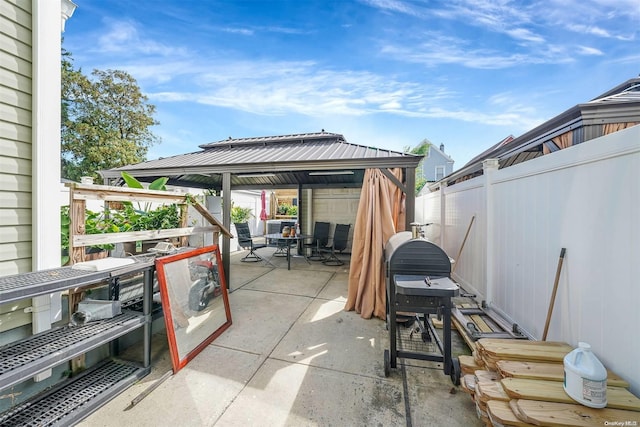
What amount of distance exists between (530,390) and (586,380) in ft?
0.92

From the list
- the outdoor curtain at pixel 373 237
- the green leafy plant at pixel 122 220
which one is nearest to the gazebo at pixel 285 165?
the outdoor curtain at pixel 373 237

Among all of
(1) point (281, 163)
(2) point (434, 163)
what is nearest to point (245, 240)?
(1) point (281, 163)

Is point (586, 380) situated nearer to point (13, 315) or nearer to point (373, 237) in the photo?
point (373, 237)

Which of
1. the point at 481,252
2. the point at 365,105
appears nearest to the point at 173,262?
the point at 481,252

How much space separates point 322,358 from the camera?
259 centimetres

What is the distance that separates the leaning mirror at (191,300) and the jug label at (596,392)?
3.06 metres

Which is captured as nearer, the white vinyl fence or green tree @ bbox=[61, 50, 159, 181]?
the white vinyl fence

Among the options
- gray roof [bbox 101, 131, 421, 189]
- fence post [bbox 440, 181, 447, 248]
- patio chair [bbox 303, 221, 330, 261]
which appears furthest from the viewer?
patio chair [bbox 303, 221, 330, 261]

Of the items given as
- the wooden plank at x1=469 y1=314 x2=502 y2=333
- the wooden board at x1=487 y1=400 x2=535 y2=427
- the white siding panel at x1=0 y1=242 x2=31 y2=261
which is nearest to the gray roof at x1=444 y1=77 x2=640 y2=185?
the wooden plank at x1=469 y1=314 x2=502 y2=333

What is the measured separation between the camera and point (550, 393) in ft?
4.69

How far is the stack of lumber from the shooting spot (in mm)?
1278

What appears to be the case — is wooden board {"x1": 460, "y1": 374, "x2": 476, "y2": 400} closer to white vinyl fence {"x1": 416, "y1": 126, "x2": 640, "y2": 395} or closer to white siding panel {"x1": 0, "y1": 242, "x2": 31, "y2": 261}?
white vinyl fence {"x1": 416, "y1": 126, "x2": 640, "y2": 395}

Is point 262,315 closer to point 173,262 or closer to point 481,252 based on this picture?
point 173,262

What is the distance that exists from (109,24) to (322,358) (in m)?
7.49
